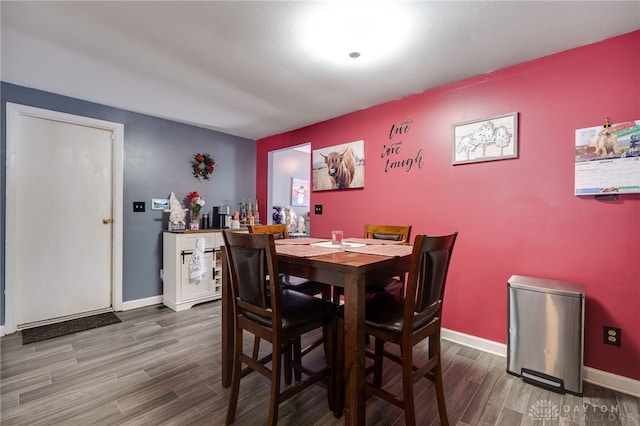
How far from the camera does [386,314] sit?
1.42m

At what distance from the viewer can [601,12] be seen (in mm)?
1560

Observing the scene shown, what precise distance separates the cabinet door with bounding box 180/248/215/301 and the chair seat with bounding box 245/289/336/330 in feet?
6.48

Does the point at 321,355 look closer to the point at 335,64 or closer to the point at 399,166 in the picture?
the point at 399,166

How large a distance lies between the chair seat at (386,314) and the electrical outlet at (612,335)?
1342 millimetres

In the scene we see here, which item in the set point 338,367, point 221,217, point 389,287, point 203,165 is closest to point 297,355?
point 338,367

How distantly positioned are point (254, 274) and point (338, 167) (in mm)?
2193

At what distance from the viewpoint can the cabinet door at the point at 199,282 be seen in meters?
3.16

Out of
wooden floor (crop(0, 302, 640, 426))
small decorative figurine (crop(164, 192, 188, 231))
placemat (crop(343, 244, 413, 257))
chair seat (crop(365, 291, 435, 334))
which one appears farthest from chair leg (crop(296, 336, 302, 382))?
small decorative figurine (crop(164, 192, 188, 231))

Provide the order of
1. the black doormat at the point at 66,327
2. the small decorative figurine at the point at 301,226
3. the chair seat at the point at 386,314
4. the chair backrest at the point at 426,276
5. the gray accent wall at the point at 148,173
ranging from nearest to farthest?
1. the chair backrest at the point at 426,276
2. the chair seat at the point at 386,314
3. the black doormat at the point at 66,327
4. the gray accent wall at the point at 148,173
5. the small decorative figurine at the point at 301,226

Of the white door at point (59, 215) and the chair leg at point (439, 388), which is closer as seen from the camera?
the chair leg at point (439, 388)

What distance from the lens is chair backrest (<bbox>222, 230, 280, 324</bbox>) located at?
4.13 ft

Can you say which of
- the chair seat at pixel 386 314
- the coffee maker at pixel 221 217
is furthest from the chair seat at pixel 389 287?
the coffee maker at pixel 221 217

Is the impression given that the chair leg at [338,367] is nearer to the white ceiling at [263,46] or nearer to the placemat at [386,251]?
the placemat at [386,251]

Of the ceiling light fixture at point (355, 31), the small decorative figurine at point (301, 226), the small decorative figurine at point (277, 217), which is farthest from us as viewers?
the small decorative figurine at point (301, 226)
